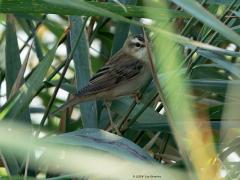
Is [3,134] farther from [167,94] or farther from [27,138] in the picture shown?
→ [167,94]

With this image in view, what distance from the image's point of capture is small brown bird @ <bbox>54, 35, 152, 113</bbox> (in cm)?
398

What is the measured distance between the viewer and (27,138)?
2.05m

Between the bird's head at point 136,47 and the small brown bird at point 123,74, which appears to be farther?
the bird's head at point 136,47

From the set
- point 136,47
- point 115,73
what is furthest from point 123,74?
point 136,47

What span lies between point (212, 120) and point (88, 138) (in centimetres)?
97

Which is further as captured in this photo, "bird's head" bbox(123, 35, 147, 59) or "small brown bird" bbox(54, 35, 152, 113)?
"bird's head" bbox(123, 35, 147, 59)

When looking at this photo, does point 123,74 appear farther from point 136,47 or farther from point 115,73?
point 136,47

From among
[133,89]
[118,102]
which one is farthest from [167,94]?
[133,89]

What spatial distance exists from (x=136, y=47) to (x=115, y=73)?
327mm

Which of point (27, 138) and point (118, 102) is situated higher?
point (118, 102)

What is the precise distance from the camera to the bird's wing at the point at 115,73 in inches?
158

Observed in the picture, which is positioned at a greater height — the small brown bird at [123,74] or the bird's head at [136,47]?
the bird's head at [136,47]

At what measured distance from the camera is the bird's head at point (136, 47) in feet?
13.4

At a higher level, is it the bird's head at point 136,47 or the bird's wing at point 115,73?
the bird's head at point 136,47
